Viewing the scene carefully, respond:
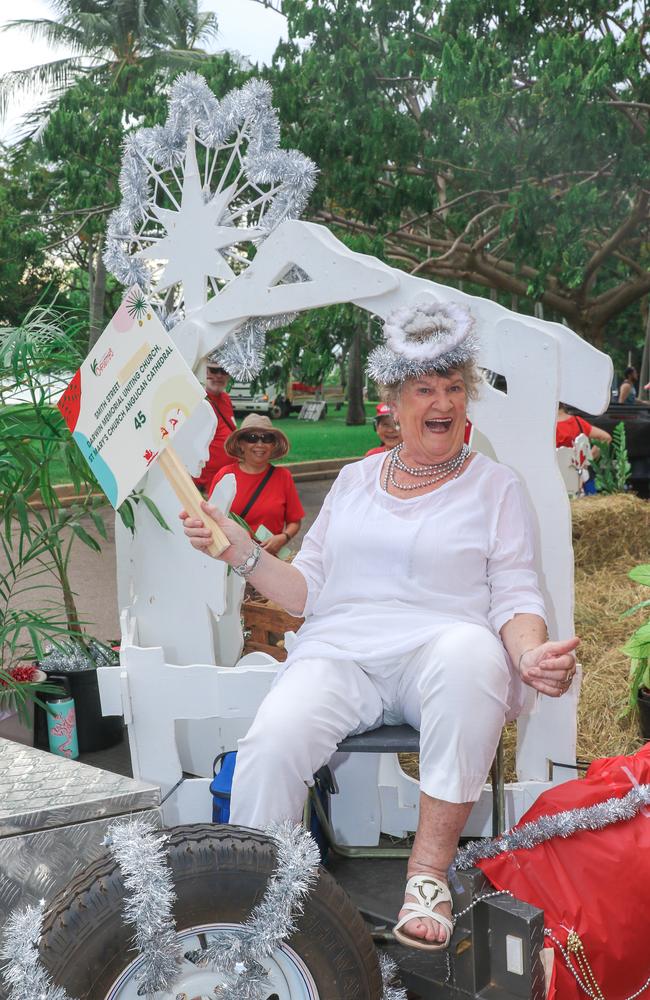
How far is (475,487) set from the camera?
2562 millimetres

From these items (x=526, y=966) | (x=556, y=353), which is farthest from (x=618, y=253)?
(x=526, y=966)

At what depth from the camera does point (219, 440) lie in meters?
5.59

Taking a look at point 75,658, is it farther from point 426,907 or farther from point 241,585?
point 426,907

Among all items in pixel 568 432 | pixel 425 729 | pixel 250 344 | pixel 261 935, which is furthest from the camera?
pixel 568 432

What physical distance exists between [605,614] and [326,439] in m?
18.4

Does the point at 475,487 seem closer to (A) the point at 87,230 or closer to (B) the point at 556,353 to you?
(B) the point at 556,353

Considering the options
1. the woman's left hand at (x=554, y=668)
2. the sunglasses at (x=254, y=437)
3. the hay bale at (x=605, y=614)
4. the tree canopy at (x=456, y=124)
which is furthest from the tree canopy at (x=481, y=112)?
the woman's left hand at (x=554, y=668)

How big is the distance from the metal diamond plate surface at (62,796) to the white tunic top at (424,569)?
24.8 inches

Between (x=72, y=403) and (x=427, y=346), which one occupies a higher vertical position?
(x=427, y=346)

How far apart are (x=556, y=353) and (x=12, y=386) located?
6.57ft

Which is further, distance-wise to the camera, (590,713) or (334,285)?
(590,713)

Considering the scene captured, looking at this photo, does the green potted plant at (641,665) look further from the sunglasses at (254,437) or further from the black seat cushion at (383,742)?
the sunglasses at (254,437)

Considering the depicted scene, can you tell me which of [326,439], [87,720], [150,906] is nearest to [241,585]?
[87,720]

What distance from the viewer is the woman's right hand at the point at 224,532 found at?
2418 mm
